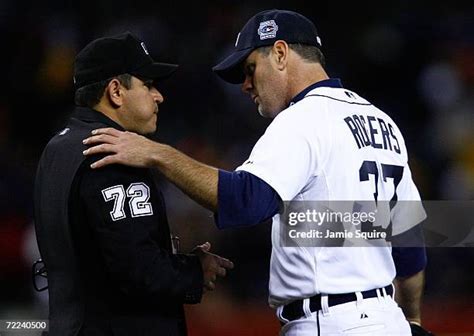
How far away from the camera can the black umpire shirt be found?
5.90 ft

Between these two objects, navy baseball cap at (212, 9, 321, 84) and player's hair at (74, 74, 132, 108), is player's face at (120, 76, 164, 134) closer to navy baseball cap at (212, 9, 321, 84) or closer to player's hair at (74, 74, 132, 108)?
player's hair at (74, 74, 132, 108)

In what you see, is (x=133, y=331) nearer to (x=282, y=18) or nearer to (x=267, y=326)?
(x=282, y=18)

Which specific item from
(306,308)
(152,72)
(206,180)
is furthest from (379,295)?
(152,72)

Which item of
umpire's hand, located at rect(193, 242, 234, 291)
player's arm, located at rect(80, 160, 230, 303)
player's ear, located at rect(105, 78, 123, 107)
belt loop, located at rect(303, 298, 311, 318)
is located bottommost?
belt loop, located at rect(303, 298, 311, 318)

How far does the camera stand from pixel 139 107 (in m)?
1.96

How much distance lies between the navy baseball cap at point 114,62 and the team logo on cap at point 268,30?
22 cm

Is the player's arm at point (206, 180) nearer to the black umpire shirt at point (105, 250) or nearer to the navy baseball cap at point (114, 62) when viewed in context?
the black umpire shirt at point (105, 250)

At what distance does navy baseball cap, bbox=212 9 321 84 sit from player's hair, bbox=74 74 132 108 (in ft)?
0.69

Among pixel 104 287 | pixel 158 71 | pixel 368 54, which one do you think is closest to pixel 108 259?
pixel 104 287

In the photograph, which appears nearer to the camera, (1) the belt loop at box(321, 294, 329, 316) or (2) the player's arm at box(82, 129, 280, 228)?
(2) the player's arm at box(82, 129, 280, 228)

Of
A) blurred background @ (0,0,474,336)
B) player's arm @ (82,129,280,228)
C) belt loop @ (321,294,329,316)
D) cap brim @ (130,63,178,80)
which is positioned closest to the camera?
player's arm @ (82,129,280,228)

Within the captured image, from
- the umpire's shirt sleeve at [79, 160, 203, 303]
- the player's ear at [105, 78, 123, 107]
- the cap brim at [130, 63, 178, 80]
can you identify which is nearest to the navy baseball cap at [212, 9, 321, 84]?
the cap brim at [130, 63, 178, 80]

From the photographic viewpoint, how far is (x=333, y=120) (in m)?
1.87

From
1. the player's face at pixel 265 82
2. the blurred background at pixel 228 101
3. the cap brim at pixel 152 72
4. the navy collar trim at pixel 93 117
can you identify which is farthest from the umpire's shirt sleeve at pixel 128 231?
the blurred background at pixel 228 101
